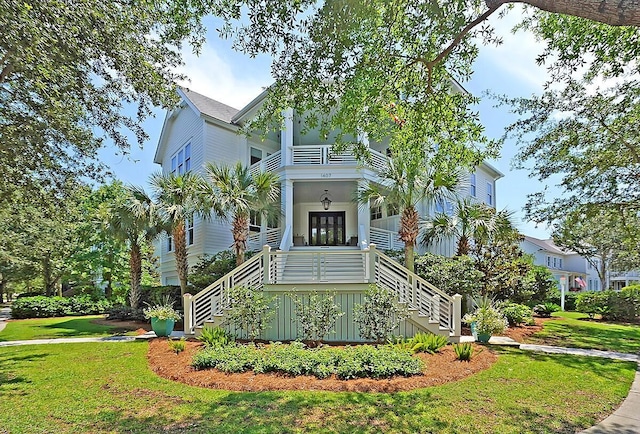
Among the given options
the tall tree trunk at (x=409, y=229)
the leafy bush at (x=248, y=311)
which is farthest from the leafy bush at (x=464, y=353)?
the tall tree trunk at (x=409, y=229)

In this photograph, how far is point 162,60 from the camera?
284 inches

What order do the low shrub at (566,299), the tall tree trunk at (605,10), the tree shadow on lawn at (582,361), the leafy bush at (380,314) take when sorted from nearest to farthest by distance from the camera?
the tall tree trunk at (605,10)
the tree shadow on lawn at (582,361)
the leafy bush at (380,314)
the low shrub at (566,299)

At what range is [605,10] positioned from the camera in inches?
134

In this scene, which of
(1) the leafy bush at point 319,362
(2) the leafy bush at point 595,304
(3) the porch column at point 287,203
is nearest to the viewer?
(1) the leafy bush at point 319,362

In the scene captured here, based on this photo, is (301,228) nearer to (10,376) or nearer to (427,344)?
(427,344)

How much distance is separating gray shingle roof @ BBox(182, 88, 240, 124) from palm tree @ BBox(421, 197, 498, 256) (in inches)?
446

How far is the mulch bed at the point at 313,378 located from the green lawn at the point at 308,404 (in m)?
0.24

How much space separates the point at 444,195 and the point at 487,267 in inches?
130

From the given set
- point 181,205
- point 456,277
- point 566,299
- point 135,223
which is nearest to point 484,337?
point 456,277

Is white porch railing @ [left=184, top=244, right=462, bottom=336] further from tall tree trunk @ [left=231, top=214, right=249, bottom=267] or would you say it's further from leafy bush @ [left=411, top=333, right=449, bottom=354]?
tall tree trunk @ [left=231, top=214, right=249, bottom=267]

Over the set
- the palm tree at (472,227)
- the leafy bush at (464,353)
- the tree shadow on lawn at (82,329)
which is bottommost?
the tree shadow on lawn at (82,329)

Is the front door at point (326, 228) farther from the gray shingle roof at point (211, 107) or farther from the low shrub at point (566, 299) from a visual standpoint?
the low shrub at point (566, 299)

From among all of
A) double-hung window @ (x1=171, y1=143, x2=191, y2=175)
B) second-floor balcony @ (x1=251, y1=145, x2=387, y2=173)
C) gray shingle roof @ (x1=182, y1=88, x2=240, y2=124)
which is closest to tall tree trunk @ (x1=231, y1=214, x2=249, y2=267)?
second-floor balcony @ (x1=251, y1=145, x2=387, y2=173)

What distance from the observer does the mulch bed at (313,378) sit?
6473mm
